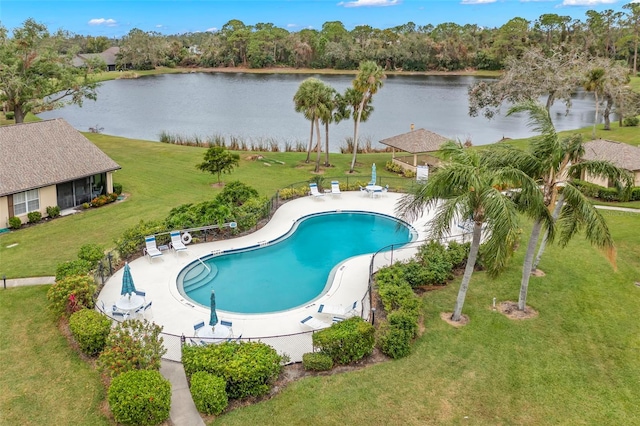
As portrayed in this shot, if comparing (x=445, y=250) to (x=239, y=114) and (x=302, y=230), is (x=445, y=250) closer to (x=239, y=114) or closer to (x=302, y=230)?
(x=302, y=230)

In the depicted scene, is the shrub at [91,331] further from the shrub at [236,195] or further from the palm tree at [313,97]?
the palm tree at [313,97]

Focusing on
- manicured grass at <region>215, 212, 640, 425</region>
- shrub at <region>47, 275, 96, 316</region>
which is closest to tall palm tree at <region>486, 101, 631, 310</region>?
manicured grass at <region>215, 212, 640, 425</region>

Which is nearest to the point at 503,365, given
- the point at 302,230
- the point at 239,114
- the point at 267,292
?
the point at 267,292

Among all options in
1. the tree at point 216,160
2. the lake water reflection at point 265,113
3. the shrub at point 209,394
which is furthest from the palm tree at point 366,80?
the shrub at point 209,394

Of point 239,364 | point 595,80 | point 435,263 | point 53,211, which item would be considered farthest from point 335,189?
point 595,80

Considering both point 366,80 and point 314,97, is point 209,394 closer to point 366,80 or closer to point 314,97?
point 314,97

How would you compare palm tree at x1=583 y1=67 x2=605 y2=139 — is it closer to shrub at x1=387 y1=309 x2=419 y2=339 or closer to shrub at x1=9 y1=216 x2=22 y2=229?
shrub at x1=387 y1=309 x2=419 y2=339
